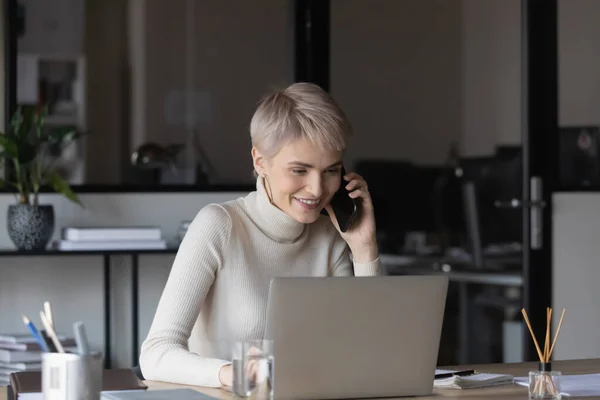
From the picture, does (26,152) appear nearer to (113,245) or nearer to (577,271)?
(113,245)

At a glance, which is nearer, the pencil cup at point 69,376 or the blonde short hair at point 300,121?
the pencil cup at point 69,376

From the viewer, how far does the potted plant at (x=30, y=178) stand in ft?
12.5

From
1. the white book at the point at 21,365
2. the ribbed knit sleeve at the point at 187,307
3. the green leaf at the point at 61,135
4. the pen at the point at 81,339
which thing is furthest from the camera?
the green leaf at the point at 61,135

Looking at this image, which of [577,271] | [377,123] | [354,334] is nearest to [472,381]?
[354,334]

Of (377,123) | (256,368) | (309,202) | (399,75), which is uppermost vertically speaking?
(399,75)

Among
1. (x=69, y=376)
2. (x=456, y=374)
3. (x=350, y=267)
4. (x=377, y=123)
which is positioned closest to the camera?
(x=69, y=376)

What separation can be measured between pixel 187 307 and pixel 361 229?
21.3 inches

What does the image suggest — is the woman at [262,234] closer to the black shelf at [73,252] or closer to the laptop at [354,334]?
A: the laptop at [354,334]

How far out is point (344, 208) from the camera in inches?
102

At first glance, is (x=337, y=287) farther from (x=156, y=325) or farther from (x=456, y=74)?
(x=456, y=74)

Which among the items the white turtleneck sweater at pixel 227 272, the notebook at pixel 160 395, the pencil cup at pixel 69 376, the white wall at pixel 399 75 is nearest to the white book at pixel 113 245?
the white wall at pixel 399 75

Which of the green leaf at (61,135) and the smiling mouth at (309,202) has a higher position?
the green leaf at (61,135)

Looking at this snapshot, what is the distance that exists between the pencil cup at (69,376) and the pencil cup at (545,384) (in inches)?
31.8

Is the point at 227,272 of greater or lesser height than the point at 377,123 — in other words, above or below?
below
